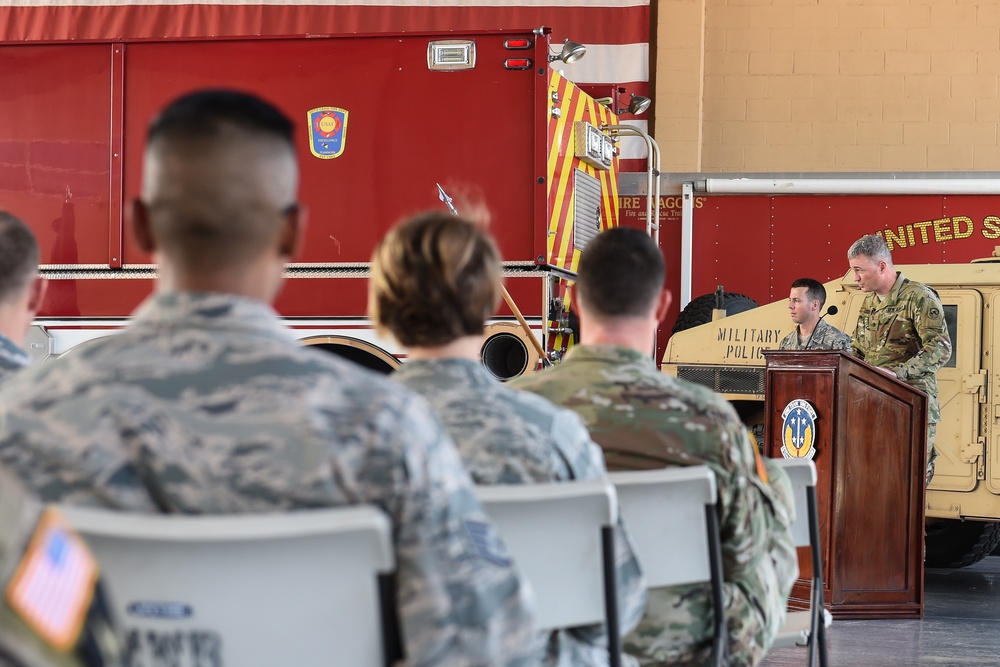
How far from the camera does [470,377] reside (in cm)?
199

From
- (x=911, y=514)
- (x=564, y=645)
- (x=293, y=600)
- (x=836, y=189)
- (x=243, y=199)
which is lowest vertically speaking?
(x=911, y=514)

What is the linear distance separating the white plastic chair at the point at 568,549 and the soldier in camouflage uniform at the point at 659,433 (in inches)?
14.1

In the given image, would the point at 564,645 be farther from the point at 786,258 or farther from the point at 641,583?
the point at 786,258

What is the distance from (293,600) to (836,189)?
27.2 ft

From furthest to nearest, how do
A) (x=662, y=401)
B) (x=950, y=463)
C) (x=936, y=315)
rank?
1. (x=950, y=463)
2. (x=936, y=315)
3. (x=662, y=401)

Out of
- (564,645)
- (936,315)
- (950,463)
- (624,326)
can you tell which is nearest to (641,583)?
(564,645)

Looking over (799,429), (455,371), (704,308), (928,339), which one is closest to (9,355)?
(455,371)

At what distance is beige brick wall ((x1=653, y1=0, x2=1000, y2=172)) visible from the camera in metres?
10.9

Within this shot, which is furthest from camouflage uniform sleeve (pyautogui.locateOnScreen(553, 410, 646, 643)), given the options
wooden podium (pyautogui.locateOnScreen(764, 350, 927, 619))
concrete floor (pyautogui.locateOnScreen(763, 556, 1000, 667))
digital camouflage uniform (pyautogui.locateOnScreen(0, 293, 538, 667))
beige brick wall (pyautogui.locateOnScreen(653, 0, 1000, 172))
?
beige brick wall (pyautogui.locateOnScreen(653, 0, 1000, 172))

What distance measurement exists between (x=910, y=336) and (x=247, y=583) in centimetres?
554

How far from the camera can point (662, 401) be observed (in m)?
2.34

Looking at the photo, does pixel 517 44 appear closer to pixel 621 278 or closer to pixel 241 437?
pixel 621 278

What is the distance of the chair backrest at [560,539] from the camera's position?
1792mm

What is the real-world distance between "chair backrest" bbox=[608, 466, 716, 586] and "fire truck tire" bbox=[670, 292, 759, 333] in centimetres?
602
